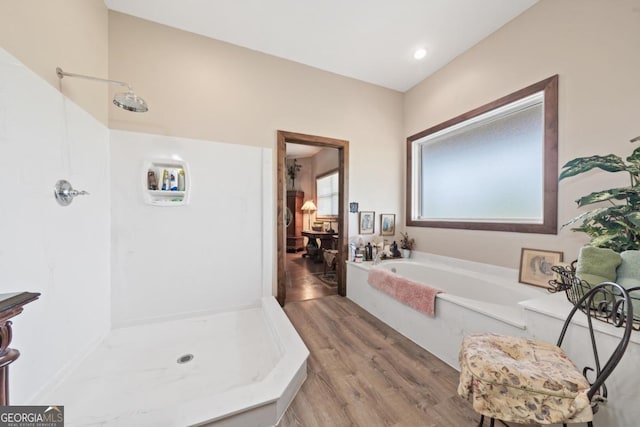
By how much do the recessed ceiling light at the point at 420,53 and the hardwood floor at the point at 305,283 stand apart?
3.22 metres

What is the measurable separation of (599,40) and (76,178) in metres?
4.00

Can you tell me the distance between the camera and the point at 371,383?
1505 mm

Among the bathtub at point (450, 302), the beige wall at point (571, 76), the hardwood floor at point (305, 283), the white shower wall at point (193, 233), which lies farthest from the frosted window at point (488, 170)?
the white shower wall at point (193, 233)

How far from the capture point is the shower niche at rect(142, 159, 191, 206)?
2.09 meters

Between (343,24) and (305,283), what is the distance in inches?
133

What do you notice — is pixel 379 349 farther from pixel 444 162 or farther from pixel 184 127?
pixel 184 127

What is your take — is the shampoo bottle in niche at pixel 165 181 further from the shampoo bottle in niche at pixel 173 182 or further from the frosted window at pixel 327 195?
the frosted window at pixel 327 195

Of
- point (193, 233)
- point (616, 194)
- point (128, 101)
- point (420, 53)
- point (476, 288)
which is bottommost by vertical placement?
point (476, 288)

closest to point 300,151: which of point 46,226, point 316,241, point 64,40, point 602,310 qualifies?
point 316,241

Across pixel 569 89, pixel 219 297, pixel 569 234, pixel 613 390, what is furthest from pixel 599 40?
pixel 219 297

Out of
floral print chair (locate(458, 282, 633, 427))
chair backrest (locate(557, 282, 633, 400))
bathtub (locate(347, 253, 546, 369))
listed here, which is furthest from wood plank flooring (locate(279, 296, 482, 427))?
chair backrest (locate(557, 282, 633, 400))

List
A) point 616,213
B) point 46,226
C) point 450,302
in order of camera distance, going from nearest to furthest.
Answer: point 616,213 < point 46,226 < point 450,302

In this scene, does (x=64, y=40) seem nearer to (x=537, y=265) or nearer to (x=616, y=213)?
(x=616, y=213)

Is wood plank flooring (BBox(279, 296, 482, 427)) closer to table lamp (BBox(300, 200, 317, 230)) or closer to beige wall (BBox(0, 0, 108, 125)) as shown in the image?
beige wall (BBox(0, 0, 108, 125))
